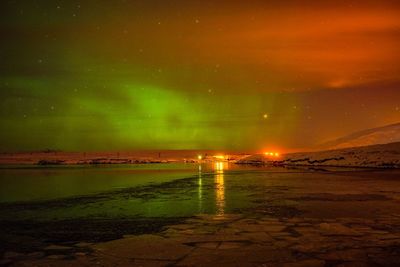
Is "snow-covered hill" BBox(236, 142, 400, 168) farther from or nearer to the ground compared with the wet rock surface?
farther from the ground

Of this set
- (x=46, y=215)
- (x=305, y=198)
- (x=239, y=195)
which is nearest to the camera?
(x=46, y=215)

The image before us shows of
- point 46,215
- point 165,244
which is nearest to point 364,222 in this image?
point 165,244

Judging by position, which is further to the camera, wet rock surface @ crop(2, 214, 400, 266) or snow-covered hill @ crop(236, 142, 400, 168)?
snow-covered hill @ crop(236, 142, 400, 168)

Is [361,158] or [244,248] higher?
[361,158]

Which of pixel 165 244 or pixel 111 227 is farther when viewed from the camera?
pixel 111 227

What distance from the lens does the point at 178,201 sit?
53.8 ft

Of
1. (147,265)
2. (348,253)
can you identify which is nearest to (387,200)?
(348,253)

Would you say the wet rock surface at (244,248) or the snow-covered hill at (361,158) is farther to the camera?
the snow-covered hill at (361,158)

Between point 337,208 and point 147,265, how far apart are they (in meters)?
8.25

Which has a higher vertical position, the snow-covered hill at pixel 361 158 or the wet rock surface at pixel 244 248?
the snow-covered hill at pixel 361 158

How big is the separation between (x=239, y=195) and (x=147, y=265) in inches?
442

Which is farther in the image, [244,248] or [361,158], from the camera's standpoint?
[361,158]

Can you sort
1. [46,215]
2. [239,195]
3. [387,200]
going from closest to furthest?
[46,215] < [387,200] < [239,195]

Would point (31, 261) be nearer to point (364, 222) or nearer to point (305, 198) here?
point (364, 222)
